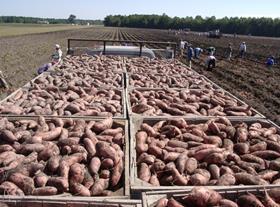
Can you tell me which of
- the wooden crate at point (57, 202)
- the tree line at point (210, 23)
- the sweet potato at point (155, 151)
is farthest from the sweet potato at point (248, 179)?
the tree line at point (210, 23)

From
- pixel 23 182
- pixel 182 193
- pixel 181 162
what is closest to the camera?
pixel 182 193

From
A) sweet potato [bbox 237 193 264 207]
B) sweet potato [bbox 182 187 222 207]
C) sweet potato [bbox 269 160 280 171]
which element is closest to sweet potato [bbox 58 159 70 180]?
sweet potato [bbox 182 187 222 207]

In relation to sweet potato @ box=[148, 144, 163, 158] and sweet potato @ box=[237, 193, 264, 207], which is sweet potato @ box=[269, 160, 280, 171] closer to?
sweet potato @ box=[237, 193, 264, 207]

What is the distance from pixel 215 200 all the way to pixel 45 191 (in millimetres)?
1930

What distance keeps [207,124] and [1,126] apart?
11.3 feet

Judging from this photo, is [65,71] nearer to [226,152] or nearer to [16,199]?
[226,152]

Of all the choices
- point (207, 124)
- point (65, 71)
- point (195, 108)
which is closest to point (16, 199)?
point (207, 124)

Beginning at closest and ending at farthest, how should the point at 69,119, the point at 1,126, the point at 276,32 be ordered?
the point at 1,126 < the point at 69,119 < the point at 276,32

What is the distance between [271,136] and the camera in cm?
689

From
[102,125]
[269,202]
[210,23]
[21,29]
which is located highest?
[210,23]

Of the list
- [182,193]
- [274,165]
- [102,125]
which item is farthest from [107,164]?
[274,165]

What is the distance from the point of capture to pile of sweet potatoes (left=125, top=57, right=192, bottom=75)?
14.1 m

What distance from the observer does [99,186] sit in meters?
5.13

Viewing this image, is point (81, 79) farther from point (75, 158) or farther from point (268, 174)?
point (268, 174)
